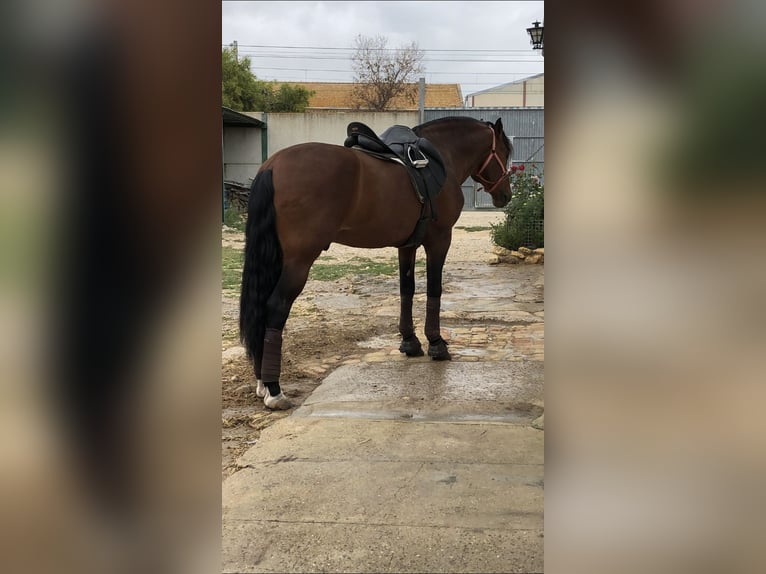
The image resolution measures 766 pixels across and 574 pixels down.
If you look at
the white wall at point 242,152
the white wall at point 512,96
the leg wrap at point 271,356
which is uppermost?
the white wall at point 512,96

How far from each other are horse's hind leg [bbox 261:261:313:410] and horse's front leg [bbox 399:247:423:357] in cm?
127

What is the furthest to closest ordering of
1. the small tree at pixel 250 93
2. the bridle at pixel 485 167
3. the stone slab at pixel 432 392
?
the small tree at pixel 250 93 → the bridle at pixel 485 167 → the stone slab at pixel 432 392

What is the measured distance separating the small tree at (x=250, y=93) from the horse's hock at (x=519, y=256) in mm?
5070

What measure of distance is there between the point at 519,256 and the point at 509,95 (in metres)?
19.6

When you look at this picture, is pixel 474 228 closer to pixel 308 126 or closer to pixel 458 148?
pixel 308 126

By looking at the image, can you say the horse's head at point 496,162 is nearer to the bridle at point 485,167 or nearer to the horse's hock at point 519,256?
the bridle at point 485,167

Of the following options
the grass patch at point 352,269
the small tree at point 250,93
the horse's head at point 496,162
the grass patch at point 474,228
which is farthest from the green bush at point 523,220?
the small tree at point 250,93

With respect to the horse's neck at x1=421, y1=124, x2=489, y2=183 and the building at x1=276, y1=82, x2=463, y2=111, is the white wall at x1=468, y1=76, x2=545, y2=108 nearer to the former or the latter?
the building at x1=276, y1=82, x2=463, y2=111

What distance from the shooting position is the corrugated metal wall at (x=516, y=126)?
15.5 m

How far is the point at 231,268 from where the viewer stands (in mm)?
9172
